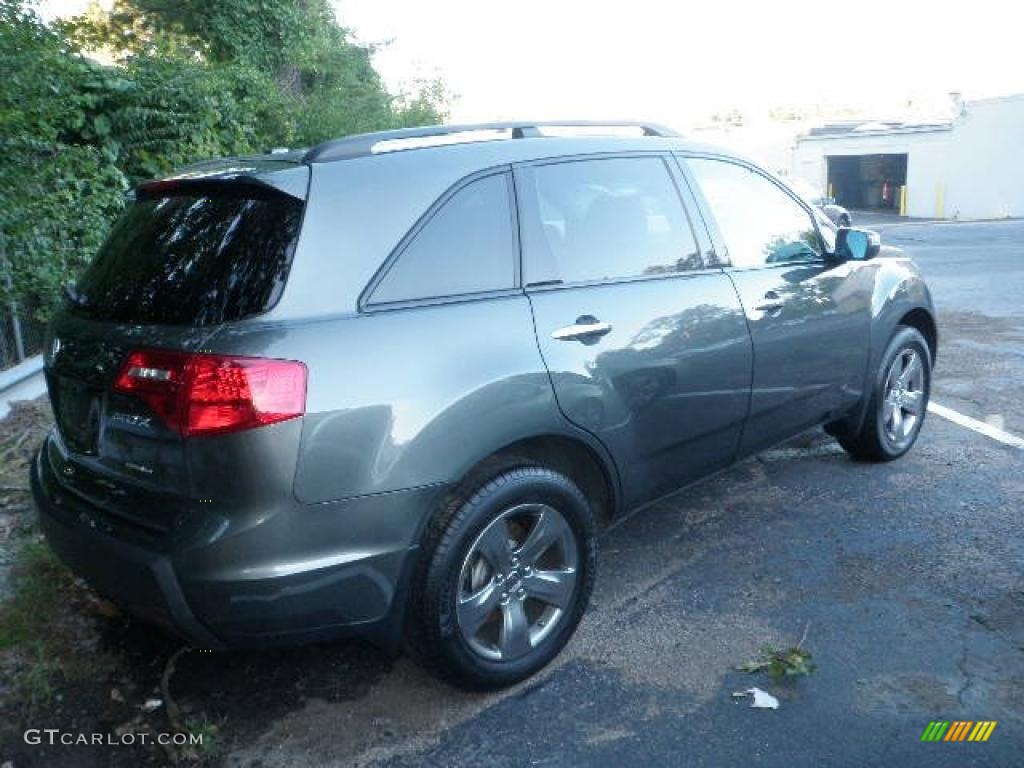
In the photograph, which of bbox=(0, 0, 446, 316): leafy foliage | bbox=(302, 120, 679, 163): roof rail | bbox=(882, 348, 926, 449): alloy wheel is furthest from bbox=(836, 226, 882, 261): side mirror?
bbox=(0, 0, 446, 316): leafy foliage

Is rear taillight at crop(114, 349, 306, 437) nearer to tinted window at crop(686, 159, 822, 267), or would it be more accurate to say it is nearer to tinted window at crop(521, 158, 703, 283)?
tinted window at crop(521, 158, 703, 283)

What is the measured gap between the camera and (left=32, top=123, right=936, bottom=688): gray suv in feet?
8.46

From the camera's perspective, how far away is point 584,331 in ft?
10.7

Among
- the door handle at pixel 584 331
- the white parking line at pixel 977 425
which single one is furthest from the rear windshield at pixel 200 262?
the white parking line at pixel 977 425

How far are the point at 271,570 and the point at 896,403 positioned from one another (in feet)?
12.5

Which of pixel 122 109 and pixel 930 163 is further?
pixel 930 163

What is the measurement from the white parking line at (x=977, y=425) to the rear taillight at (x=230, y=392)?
448 cm

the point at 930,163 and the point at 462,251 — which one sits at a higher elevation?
the point at 462,251

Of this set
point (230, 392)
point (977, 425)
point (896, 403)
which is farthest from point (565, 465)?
point (977, 425)

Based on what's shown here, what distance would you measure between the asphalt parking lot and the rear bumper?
435 mm

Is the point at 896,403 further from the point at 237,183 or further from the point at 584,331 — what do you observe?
the point at 237,183

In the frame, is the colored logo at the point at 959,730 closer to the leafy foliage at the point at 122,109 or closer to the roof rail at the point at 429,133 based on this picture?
the roof rail at the point at 429,133

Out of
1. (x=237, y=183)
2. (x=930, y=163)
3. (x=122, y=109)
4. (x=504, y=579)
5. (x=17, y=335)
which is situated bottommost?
(x=930, y=163)

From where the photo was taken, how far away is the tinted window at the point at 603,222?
10.8ft
